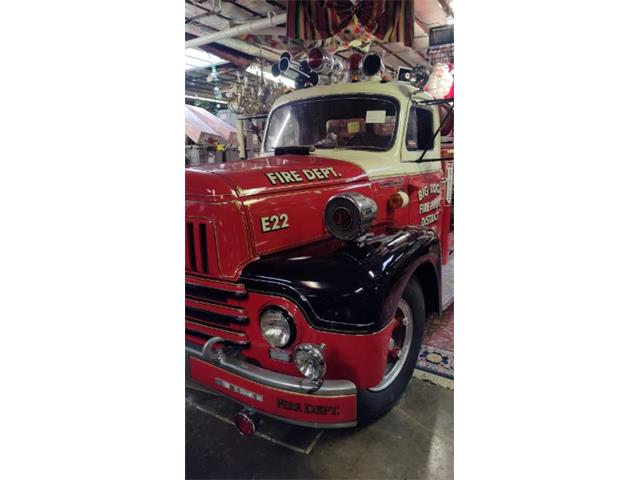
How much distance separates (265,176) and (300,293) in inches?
19.4

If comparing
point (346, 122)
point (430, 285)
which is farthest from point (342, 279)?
point (346, 122)

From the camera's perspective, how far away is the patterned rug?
→ 1319mm

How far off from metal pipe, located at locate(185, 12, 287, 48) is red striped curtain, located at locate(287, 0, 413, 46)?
195mm

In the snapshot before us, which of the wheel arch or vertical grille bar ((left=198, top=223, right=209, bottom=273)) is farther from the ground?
vertical grille bar ((left=198, top=223, right=209, bottom=273))

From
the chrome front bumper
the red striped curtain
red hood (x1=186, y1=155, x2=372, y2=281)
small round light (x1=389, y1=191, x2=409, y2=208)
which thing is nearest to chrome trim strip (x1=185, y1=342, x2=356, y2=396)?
the chrome front bumper

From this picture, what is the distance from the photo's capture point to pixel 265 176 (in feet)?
4.43

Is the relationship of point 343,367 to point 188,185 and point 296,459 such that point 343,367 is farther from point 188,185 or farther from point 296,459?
point 188,185

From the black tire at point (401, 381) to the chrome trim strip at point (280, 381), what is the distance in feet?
0.22

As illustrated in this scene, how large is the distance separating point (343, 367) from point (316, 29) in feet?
6.29

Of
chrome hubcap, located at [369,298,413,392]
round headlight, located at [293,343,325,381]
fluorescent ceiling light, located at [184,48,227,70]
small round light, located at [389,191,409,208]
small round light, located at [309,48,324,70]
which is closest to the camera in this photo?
fluorescent ceiling light, located at [184,48,227,70]

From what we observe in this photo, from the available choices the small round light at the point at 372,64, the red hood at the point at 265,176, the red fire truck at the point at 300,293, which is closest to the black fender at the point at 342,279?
the red fire truck at the point at 300,293

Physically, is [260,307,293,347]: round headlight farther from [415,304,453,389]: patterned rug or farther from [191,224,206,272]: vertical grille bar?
[415,304,453,389]: patterned rug

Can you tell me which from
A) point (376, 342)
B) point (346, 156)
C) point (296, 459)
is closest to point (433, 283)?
point (376, 342)

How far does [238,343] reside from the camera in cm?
117
